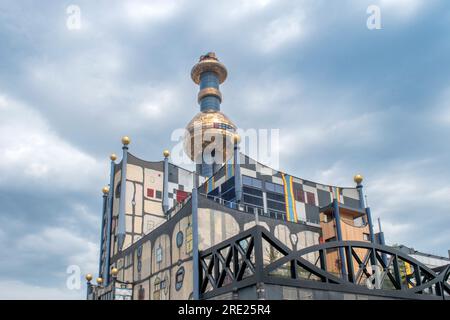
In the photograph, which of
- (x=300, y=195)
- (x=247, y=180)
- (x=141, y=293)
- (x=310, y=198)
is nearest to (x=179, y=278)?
(x=141, y=293)

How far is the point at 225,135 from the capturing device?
7262cm

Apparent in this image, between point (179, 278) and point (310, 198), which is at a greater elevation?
point (310, 198)

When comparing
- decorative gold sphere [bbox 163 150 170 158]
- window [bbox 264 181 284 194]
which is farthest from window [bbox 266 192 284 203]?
decorative gold sphere [bbox 163 150 170 158]

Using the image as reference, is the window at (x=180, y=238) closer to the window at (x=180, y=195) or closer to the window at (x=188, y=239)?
the window at (x=188, y=239)

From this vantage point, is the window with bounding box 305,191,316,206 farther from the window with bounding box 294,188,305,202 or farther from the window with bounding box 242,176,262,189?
the window with bounding box 242,176,262,189

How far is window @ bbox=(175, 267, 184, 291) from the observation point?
1010 inches

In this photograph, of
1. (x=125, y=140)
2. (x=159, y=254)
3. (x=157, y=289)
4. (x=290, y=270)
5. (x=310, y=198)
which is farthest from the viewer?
(x=310, y=198)

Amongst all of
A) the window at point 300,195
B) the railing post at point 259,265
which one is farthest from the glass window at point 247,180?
the railing post at point 259,265

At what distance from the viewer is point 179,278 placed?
2589 cm

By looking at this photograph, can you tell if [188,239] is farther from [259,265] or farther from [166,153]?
[166,153]

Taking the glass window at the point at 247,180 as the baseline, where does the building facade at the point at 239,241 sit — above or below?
below

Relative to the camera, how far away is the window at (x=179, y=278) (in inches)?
1010
